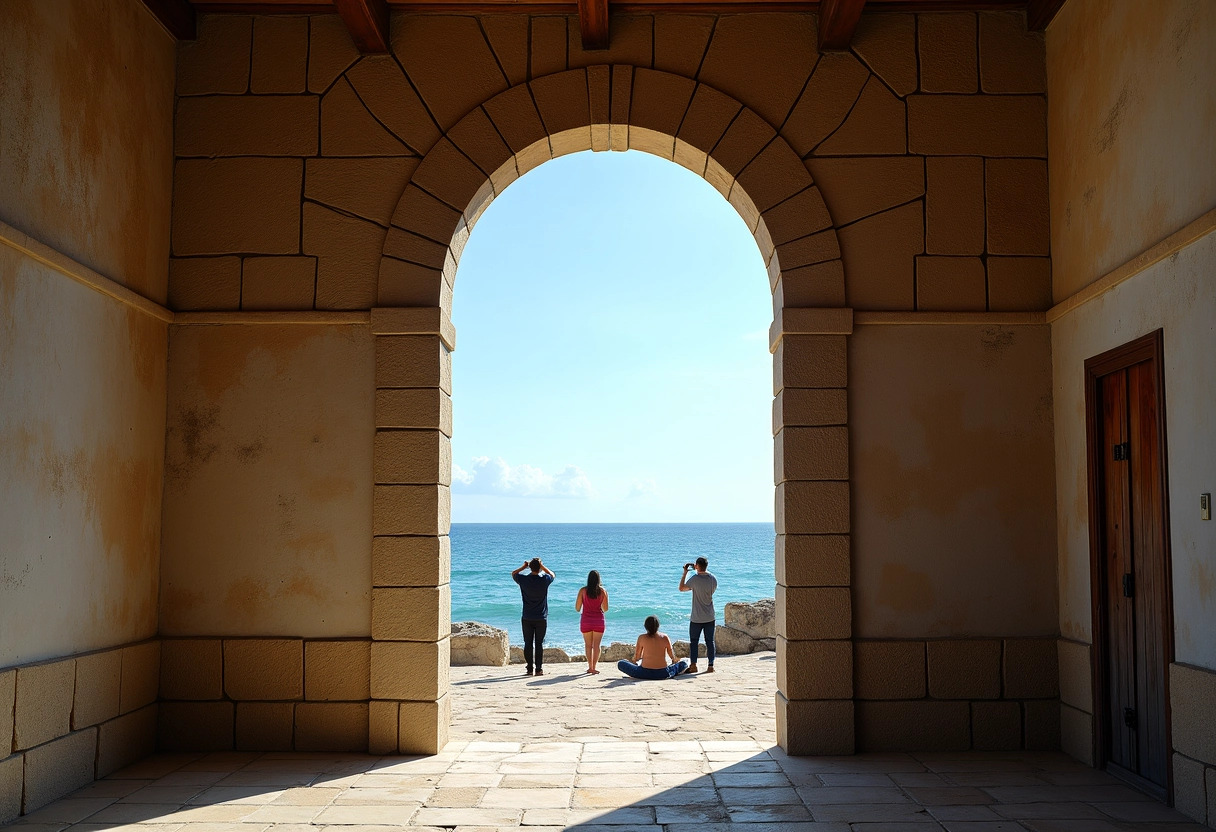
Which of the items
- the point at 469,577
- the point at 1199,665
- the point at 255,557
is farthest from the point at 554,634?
the point at 1199,665

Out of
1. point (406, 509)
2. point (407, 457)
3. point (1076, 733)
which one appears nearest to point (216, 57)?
point (407, 457)

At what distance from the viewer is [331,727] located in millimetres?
5117

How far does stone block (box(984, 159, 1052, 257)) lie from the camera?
17.7 feet

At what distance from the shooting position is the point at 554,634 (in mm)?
23875

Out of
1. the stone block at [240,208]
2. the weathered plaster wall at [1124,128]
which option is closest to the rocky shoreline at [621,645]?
the stone block at [240,208]

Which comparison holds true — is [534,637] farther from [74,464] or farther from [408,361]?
[74,464]

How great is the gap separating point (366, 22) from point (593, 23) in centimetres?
124

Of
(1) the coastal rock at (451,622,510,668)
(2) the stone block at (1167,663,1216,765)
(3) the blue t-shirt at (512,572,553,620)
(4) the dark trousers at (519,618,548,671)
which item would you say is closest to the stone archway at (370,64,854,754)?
(2) the stone block at (1167,663,1216,765)

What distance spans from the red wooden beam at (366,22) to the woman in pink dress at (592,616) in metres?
5.29

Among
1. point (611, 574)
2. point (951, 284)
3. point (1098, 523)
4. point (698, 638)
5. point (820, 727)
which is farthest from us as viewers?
point (611, 574)

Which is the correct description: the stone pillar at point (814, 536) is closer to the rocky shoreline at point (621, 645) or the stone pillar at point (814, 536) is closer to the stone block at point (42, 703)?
the stone block at point (42, 703)

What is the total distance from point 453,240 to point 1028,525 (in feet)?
11.7

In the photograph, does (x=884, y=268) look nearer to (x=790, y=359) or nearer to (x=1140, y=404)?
(x=790, y=359)

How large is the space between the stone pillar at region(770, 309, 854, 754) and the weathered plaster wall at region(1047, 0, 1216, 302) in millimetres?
1283
